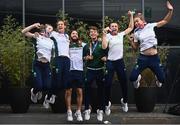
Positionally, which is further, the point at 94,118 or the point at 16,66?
the point at 16,66

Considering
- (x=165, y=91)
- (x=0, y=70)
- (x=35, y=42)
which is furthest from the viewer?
(x=165, y=91)

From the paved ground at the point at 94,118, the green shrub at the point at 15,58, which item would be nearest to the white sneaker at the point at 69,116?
the paved ground at the point at 94,118

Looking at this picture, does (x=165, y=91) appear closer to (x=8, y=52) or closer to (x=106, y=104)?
(x=106, y=104)

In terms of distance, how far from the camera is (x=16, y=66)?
15.9 m

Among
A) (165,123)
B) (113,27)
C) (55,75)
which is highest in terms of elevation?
(113,27)

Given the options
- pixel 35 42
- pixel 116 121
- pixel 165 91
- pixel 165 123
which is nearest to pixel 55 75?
pixel 35 42

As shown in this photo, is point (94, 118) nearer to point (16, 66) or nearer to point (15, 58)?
point (16, 66)

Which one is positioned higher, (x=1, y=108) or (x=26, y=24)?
(x=26, y=24)

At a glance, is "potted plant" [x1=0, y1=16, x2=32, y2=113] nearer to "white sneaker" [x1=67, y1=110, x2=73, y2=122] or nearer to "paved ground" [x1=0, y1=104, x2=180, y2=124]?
"paved ground" [x1=0, y1=104, x2=180, y2=124]

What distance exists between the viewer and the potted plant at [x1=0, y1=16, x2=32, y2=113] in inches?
622

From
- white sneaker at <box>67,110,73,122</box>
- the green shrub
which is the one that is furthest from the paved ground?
the green shrub

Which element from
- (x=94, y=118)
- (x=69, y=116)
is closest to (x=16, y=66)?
(x=69, y=116)

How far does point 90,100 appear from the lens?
612 inches

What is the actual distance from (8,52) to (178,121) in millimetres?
4683
